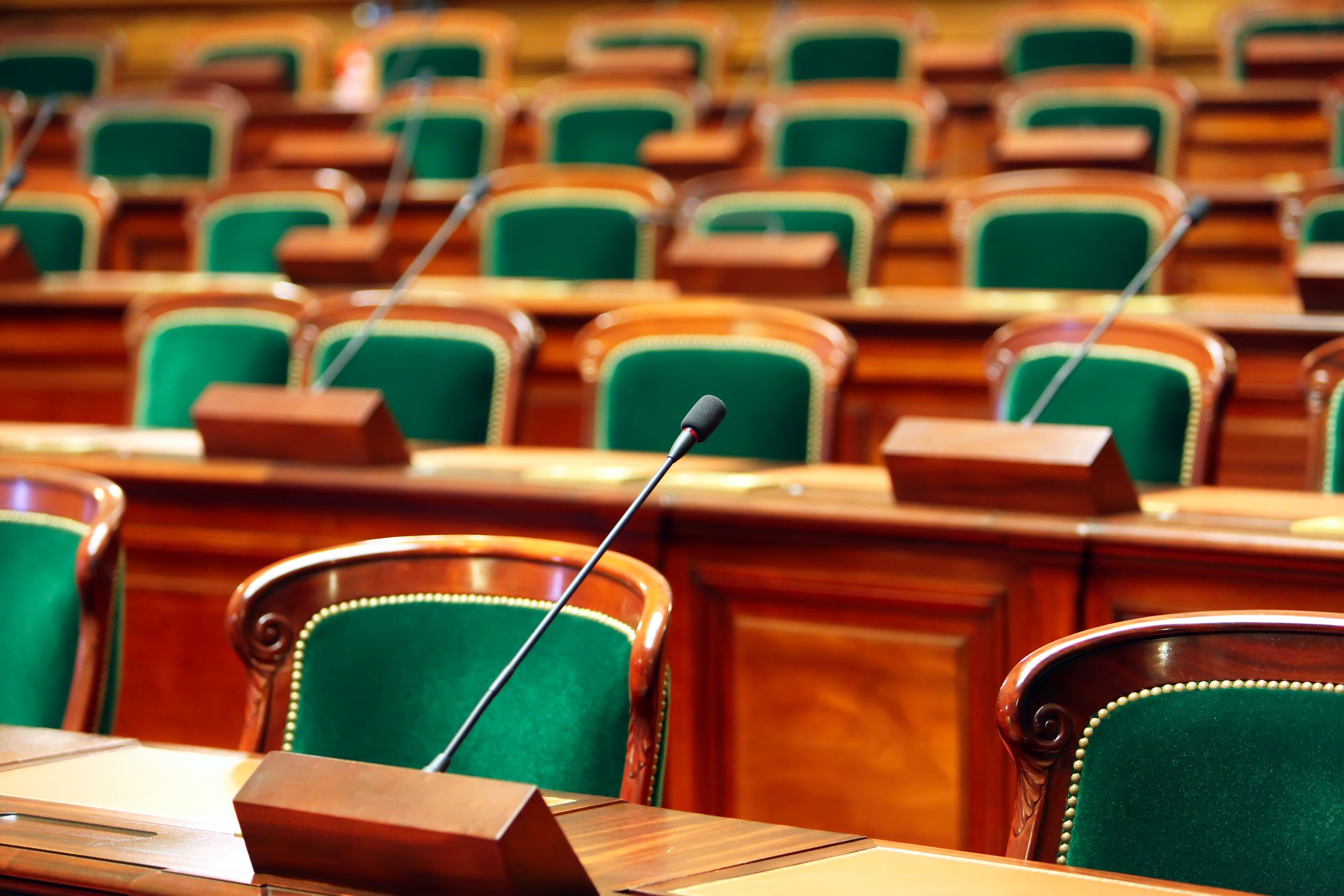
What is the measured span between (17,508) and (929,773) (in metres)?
0.68

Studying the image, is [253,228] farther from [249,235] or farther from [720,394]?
[720,394]

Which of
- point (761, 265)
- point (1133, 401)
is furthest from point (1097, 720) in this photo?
point (761, 265)

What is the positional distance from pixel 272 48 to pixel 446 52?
0.51 meters

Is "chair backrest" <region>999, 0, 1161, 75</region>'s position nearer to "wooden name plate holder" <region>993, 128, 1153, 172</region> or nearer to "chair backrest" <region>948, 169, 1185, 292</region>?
"wooden name plate holder" <region>993, 128, 1153, 172</region>

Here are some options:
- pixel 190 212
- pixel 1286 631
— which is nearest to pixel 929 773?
pixel 1286 631

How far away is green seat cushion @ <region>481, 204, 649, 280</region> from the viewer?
2471 mm

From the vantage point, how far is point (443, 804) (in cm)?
58

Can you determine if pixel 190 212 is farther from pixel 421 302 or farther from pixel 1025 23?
pixel 1025 23

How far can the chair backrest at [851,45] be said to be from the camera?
359 centimetres

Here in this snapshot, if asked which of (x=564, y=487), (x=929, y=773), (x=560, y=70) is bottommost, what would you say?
(x=929, y=773)

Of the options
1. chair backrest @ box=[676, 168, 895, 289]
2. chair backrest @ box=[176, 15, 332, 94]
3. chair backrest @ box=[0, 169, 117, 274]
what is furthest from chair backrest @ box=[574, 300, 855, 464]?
chair backrest @ box=[176, 15, 332, 94]

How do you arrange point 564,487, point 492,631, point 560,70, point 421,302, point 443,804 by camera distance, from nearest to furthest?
point 443,804 < point 492,631 < point 564,487 < point 421,302 < point 560,70

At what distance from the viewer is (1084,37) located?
3418mm

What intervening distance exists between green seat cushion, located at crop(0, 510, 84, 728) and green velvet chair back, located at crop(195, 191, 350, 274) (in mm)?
1581
